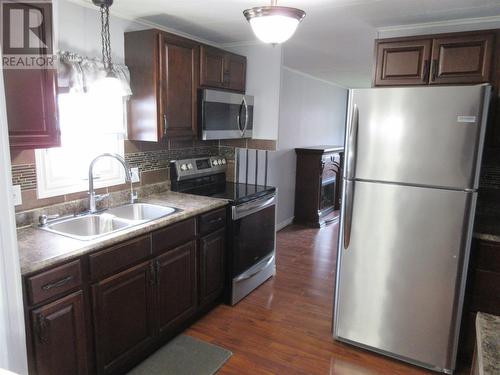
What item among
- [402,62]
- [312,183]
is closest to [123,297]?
[402,62]

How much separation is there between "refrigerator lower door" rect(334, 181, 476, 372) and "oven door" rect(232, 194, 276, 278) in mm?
868

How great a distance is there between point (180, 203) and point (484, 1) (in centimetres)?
231

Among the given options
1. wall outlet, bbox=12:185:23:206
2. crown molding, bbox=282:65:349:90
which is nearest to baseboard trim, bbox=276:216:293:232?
crown molding, bbox=282:65:349:90

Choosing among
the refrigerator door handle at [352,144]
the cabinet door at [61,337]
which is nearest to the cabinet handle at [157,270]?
the cabinet door at [61,337]

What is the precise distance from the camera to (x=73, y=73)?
87.7 inches

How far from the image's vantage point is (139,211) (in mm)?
2695

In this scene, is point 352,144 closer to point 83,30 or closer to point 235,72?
point 235,72

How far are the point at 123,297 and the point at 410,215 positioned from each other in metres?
1.72

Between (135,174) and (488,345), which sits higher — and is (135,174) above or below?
above

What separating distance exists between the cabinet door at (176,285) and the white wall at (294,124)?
7.87 feet

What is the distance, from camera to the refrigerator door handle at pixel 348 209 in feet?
7.59

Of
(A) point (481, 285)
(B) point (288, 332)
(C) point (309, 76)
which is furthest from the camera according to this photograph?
(C) point (309, 76)

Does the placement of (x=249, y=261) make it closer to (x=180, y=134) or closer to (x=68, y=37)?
(x=180, y=134)

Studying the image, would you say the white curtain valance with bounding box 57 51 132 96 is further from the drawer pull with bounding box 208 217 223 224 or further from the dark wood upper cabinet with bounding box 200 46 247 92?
the drawer pull with bounding box 208 217 223 224
